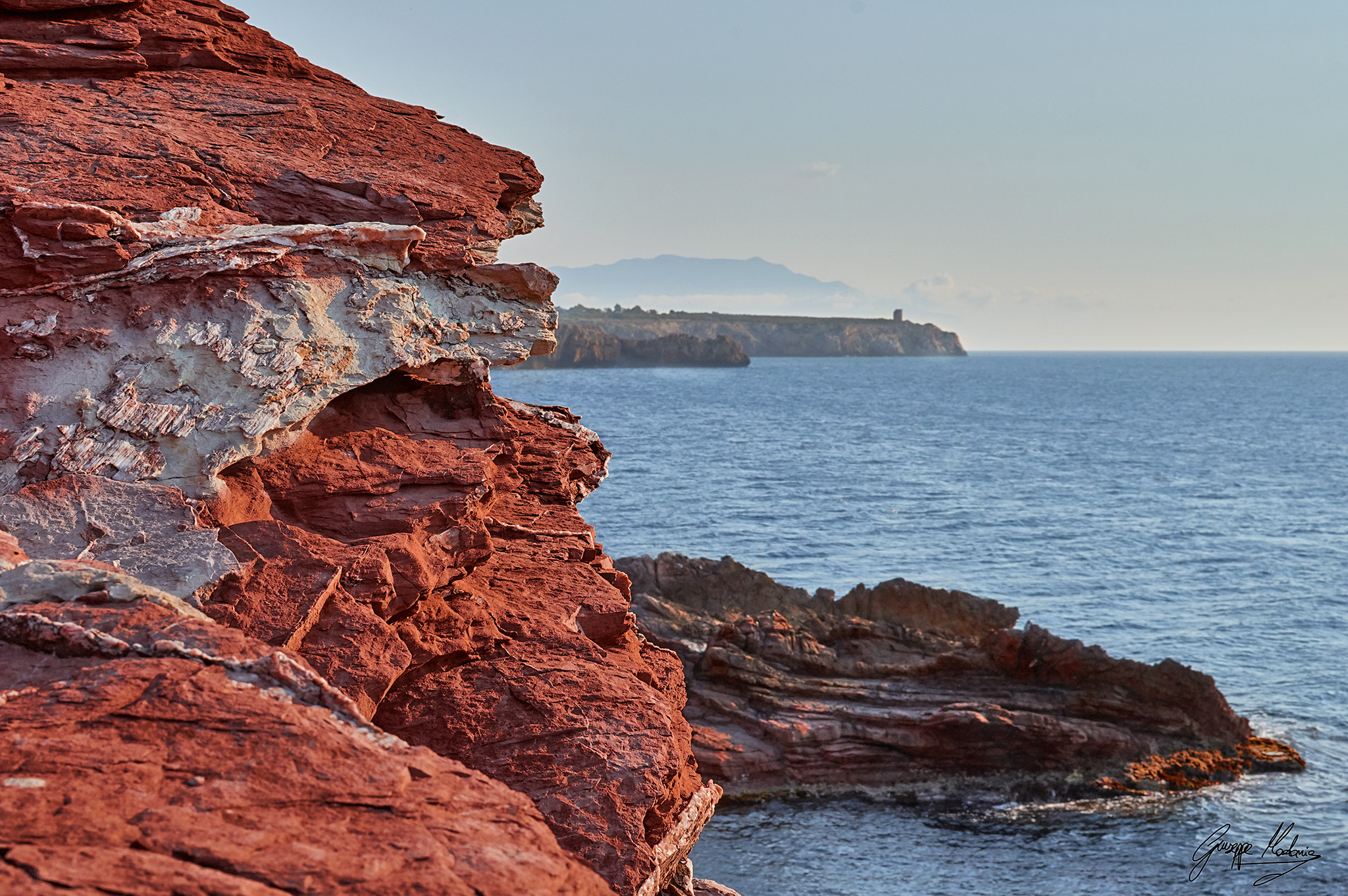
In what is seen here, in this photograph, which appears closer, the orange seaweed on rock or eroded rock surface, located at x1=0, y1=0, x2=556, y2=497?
eroded rock surface, located at x1=0, y1=0, x2=556, y2=497

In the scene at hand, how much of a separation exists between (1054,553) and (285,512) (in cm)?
4351

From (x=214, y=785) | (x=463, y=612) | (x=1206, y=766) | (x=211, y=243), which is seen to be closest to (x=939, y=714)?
(x=1206, y=766)

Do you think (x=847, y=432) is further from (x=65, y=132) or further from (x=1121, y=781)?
(x=65, y=132)

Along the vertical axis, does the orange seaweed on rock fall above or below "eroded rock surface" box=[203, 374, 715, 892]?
below

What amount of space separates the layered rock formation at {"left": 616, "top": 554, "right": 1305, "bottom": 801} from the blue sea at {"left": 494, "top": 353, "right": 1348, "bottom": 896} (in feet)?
2.84

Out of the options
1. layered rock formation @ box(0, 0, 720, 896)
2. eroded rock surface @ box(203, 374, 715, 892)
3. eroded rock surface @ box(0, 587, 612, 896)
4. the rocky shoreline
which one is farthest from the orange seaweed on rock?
eroded rock surface @ box(0, 587, 612, 896)

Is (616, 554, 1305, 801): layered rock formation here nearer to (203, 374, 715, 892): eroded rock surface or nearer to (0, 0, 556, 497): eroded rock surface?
(203, 374, 715, 892): eroded rock surface

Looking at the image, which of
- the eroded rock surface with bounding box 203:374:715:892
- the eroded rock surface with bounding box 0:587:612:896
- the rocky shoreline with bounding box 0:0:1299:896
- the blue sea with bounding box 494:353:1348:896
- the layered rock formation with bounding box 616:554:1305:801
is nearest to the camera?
the eroded rock surface with bounding box 0:587:612:896

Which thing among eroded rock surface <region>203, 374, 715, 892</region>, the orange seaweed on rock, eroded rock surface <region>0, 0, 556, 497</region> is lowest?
the orange seaweed on rock

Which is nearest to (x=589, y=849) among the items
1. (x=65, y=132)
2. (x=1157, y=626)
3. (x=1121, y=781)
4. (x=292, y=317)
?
(x=292, y=317)

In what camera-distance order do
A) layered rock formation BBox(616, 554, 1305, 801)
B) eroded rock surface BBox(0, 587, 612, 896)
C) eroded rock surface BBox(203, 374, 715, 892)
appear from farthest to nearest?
1. layered rock formation BBox(616, 554, 1305, 801)
2. eroded rock surface BBox(203, 374, 715, 892)
3. eroded rock surface BBox(0, 587, 612, 896)

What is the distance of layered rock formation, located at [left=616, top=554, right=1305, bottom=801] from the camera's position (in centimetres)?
2367

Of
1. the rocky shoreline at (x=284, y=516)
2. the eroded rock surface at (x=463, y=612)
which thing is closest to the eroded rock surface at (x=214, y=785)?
the rocky shoreline at (x=284, y=516)

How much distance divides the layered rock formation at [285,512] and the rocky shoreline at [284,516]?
0.09 ft
